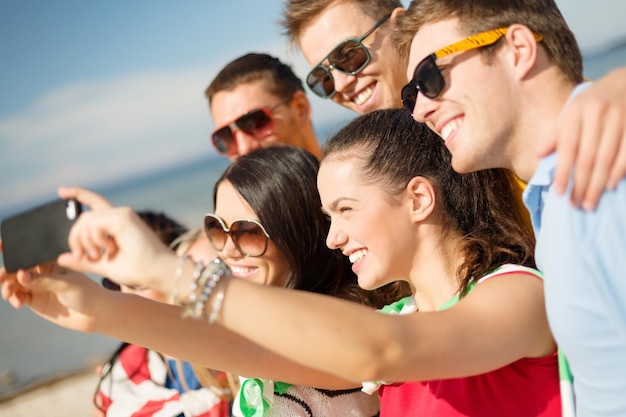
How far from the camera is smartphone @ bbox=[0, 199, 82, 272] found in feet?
6.07

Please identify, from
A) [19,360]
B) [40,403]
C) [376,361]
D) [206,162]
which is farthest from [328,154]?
[206,162]

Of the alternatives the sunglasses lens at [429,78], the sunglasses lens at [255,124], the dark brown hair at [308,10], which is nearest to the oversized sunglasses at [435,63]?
the sunglasses lens at [429,78]

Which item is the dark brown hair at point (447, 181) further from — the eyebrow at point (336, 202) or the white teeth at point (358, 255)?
the white teeth at point (358, 255)

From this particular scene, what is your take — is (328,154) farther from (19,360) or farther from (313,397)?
(19,360)

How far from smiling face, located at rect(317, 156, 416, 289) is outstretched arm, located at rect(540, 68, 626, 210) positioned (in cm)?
83

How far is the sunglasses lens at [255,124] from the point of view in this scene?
16.8 ft

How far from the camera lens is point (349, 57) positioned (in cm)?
444

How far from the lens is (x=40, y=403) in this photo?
339 inches

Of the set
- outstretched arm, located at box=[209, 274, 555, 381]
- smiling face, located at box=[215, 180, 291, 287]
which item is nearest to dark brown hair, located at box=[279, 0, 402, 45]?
smiling face, located at box=[215, 180, 291, 287]

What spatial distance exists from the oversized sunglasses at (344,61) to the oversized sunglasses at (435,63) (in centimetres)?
209

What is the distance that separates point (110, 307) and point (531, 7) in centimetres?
146

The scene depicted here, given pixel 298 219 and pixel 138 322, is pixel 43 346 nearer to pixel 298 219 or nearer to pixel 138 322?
pixel 298 219

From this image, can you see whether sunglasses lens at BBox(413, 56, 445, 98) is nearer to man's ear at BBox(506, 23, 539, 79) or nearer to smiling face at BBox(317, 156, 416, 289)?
man's ear at BBox(506, 23, 539, 79)

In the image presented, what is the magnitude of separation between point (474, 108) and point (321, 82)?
2.53m
